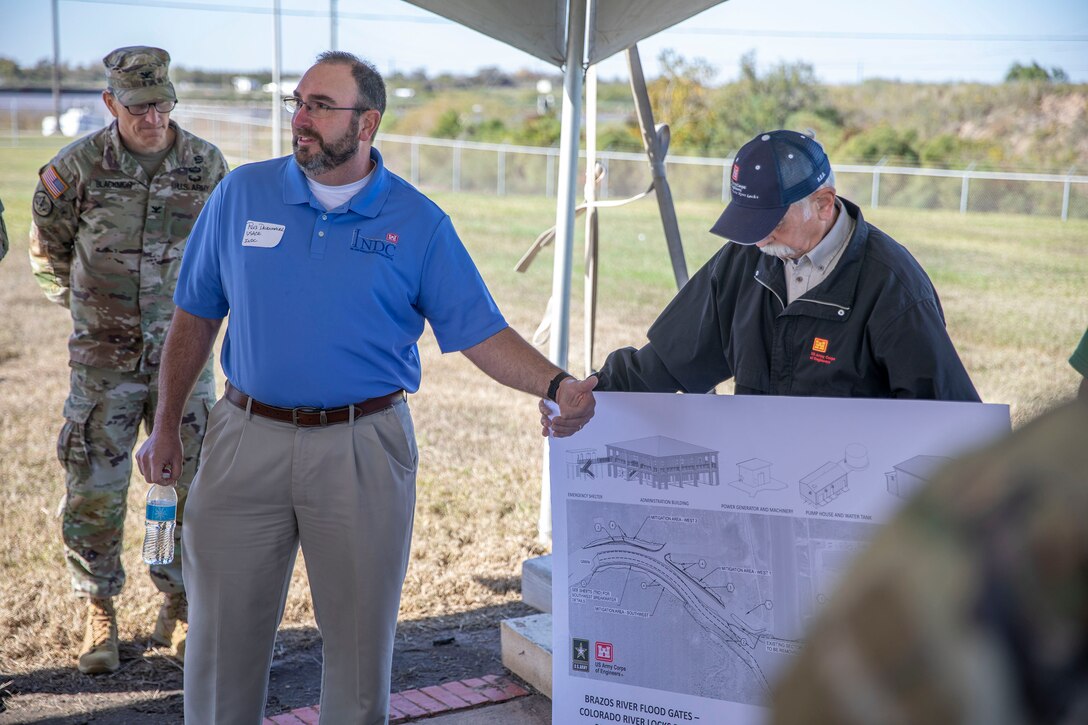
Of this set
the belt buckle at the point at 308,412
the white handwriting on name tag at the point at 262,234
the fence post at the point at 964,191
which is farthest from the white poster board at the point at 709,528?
the fence post at the point at 964,191

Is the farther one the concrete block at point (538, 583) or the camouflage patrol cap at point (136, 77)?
the concrete block at point (538, 583)

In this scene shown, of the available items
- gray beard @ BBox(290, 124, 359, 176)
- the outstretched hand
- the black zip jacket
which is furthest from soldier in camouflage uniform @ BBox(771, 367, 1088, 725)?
gray beard @ BBox(290, 124, 359, 176)

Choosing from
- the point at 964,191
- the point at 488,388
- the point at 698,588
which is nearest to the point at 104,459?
the point at 698,588

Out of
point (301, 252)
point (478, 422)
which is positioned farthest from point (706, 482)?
point (478, 422)

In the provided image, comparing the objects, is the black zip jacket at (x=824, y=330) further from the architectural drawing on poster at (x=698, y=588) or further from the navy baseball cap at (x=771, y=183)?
the architectural drawing on poster at (x=698, y=588)

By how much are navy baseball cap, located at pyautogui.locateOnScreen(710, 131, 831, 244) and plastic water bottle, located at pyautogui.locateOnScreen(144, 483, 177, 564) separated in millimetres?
2051

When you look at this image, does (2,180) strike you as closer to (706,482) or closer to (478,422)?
(478,422)

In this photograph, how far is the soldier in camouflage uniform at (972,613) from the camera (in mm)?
509

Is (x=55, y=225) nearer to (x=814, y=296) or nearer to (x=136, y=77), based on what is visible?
(x=136, y=77)

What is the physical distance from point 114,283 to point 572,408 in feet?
7.48

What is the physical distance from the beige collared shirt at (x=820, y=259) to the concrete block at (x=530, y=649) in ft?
6.22

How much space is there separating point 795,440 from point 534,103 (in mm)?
50601

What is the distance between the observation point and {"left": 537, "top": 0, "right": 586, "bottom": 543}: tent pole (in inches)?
169

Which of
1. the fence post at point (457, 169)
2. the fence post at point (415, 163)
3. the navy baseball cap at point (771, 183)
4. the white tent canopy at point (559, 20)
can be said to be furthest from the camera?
the fence post at point (415, 163)
